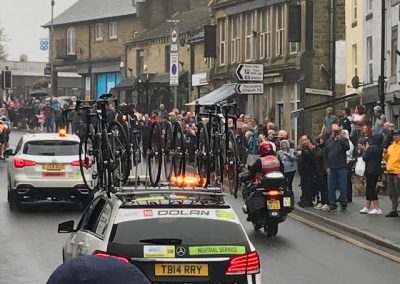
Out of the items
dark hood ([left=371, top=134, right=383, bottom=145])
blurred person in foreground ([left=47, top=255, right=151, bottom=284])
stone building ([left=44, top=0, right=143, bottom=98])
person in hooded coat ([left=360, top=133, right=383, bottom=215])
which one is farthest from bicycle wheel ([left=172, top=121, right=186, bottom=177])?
stone building ([left=44, top=0, right=143, bottom=98])

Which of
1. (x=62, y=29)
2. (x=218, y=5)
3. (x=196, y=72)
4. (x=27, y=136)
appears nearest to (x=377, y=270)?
(x=27, y=136)

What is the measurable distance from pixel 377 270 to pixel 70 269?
1143cm

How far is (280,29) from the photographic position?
4594cm

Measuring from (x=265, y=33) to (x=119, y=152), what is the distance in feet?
114

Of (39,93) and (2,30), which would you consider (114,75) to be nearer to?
(39,93)

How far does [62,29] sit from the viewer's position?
79.8 metres

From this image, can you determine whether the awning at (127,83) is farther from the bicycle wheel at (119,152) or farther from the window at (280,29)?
the bicycle wheel at (119,152)

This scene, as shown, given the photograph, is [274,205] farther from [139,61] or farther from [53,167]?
[139,61]

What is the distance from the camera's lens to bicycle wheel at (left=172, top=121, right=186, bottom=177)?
1335cm

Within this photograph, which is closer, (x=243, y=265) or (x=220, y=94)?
(x=243, y=265)

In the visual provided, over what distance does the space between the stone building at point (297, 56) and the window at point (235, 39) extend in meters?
1.60

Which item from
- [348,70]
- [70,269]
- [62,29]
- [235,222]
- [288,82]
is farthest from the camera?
[62,29]

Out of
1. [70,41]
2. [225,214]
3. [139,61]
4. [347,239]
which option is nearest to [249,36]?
[139,61]

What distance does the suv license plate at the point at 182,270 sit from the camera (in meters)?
8.95
